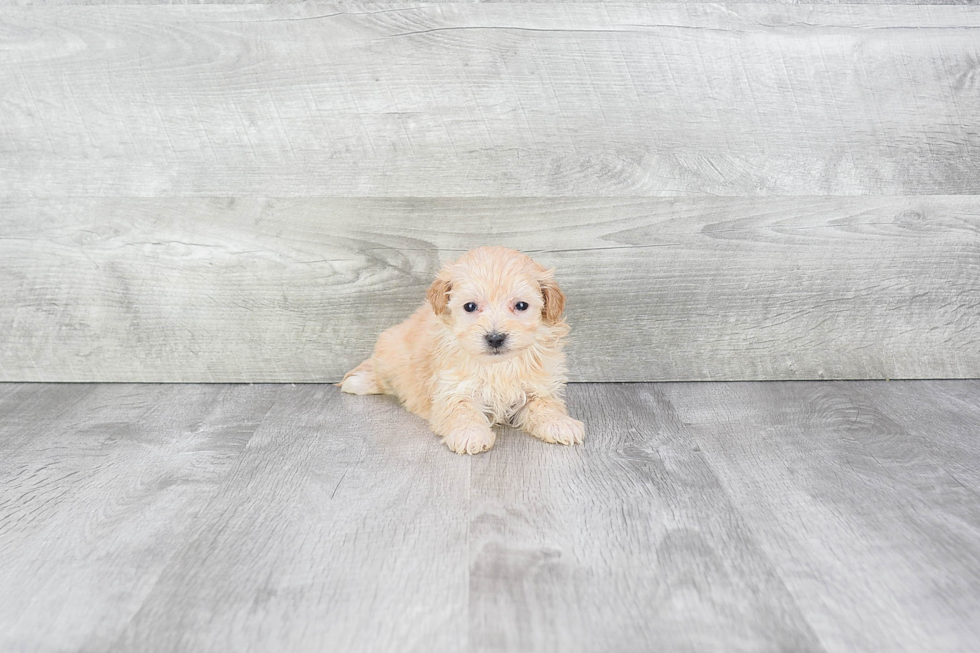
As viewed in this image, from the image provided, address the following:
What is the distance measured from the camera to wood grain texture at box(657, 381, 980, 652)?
1074 millimetres

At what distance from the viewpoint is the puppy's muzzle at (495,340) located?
5.16 feet

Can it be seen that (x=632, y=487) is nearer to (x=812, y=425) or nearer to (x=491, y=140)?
(x=812, y=425)

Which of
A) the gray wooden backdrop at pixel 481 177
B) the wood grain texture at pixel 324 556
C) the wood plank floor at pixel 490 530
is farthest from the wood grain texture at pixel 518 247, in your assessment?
the wood grain texture at pixel 324 556

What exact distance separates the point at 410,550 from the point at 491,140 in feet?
3.75

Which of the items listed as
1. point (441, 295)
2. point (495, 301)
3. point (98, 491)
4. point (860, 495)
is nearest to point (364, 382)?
Result: point (441, 295)

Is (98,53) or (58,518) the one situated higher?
(98,53)

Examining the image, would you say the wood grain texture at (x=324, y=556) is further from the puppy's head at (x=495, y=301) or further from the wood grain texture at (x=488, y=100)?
the wood grain texture at (x=488, y=100)

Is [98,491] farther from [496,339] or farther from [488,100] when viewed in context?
[488,100]

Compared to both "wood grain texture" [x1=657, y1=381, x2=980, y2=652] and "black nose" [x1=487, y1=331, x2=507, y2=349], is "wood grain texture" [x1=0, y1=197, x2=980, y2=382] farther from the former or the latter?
"black nose" [x1=487, y1=331, x2=507, y2=349]

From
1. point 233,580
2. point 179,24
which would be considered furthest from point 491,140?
point 233,580

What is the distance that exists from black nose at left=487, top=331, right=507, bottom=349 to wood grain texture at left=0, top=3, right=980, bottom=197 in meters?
0.58

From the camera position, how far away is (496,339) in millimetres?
1574

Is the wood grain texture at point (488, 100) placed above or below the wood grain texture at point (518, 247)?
above

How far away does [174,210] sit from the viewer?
6.68ft
